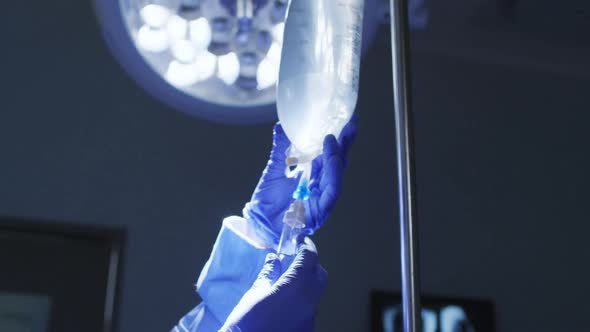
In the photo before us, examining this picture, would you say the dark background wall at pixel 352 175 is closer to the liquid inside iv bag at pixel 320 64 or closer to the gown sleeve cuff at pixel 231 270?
the gown sleeve cuff at pixel 231 270

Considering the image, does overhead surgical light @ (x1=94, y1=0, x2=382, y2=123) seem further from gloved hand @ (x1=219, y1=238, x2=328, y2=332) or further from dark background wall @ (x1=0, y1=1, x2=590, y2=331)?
dark background wall @ (x1=0, y1=1, x2=590, y2=331)

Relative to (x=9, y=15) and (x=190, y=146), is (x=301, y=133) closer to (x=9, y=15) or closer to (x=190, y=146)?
(x=190, y=146)

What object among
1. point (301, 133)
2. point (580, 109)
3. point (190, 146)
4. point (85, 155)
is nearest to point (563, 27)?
point (580, 109)

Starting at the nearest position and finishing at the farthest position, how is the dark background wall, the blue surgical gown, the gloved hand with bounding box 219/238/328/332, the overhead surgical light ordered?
the gloved hand with bounding box 219/238/328/332 < the blue surgical gown < the overhead surgical light < the dark background wall

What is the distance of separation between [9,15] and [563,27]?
183cm

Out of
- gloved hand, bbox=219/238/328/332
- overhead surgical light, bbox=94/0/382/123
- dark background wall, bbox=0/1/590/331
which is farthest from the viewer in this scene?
dark background wall, bbox=0/1/590/331

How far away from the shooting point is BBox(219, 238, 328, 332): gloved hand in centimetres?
105

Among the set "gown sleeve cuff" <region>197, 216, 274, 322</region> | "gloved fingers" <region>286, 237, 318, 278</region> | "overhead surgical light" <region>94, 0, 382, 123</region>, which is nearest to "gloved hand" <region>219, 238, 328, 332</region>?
"gloved fingers" <region>286, 237, 318, 278</region>

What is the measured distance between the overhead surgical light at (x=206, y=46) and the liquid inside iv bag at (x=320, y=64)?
333 mm

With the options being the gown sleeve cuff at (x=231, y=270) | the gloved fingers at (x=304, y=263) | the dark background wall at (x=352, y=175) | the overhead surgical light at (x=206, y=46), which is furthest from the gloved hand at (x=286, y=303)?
the dark background wall at (x=352, y=175)

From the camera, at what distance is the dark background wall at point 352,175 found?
246cm

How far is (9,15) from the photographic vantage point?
2582 millimetres

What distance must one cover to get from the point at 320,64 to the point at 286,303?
1.01 feet

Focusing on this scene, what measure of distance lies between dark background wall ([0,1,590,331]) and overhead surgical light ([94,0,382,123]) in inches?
38.6
